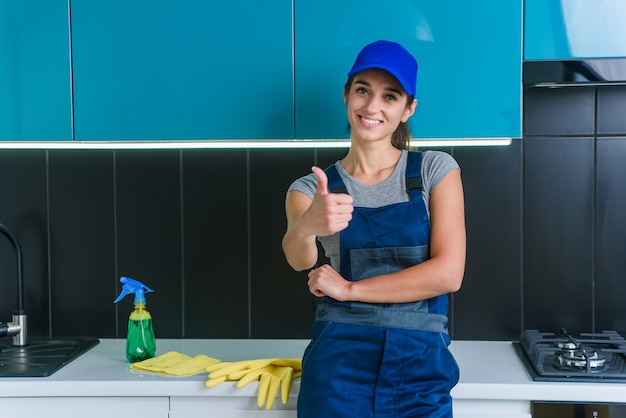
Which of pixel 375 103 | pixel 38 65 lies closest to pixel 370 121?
pixel 375 103

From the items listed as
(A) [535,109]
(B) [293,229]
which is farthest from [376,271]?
(A) [535,109]

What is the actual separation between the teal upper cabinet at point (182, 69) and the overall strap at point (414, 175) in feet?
1.10

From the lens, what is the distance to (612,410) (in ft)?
5.91

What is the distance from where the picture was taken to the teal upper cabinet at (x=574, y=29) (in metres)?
1.87

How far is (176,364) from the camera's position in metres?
2.01

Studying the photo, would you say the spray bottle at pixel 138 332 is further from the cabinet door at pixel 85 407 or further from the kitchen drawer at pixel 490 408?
the kitchen drawer at pixel 490 408

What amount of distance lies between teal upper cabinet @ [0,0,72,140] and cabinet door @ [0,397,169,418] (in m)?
0.68

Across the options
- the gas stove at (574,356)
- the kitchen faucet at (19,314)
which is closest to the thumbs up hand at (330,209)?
the gas stove at (574,356)

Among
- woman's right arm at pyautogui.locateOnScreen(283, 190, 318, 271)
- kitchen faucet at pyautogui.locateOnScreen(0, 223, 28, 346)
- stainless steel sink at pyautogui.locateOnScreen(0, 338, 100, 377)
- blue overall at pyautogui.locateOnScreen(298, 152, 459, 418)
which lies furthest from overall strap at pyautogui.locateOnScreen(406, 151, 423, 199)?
kitchen faucet at pyautogui.locateOnScreen(0, 223, 28, 346)

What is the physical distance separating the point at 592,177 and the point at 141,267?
1.38 metres

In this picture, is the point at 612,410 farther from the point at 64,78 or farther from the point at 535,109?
the point at 64,78

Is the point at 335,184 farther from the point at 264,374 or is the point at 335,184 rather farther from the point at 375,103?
the point at 264,374

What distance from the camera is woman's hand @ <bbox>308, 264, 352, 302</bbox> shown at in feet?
5.70

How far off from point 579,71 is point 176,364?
1.25 meters
